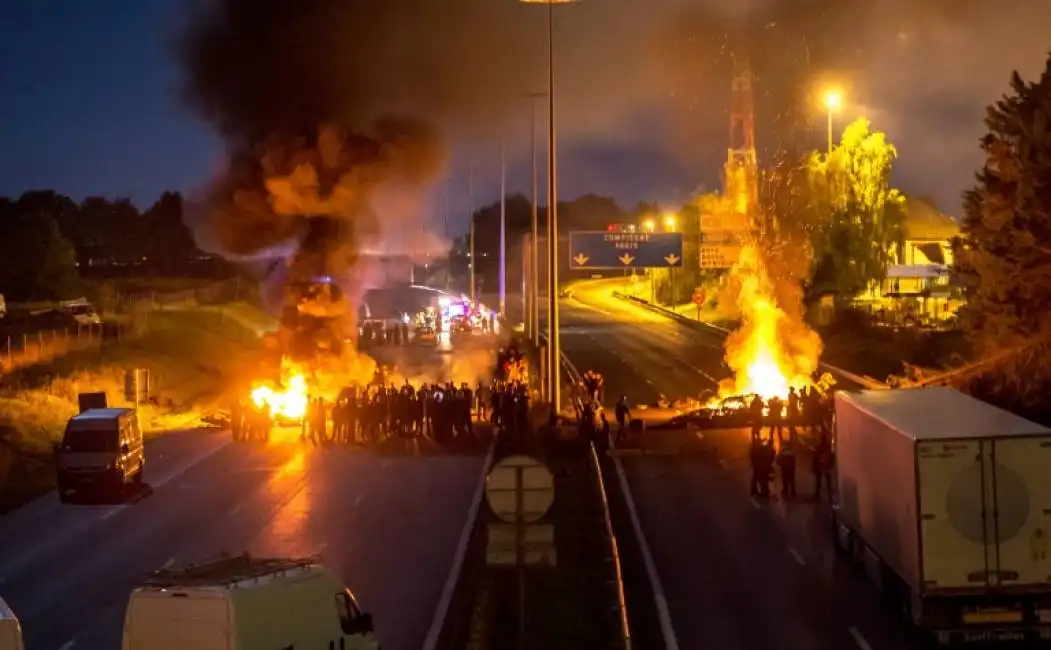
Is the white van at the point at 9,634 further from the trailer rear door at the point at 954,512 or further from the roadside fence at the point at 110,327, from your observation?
the roadside fence at the point at 110,327

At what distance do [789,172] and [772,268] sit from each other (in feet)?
17.1

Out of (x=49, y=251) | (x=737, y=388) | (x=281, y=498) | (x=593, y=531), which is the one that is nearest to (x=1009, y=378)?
(x=737, y=388)

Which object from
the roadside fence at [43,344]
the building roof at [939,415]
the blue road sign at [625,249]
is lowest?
the building roof at [939,415]

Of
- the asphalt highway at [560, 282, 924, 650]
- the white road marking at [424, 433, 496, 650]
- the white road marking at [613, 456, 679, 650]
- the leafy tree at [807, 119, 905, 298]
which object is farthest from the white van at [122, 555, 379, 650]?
the leafy tree at [807, 119, 905, 298]

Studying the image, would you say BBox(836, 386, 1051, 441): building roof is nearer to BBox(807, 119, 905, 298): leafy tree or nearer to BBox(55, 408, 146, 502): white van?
BBox(55, 408, 146, 502): white van

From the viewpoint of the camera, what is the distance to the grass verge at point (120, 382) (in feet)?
101

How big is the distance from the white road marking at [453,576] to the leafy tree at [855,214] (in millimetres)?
50312

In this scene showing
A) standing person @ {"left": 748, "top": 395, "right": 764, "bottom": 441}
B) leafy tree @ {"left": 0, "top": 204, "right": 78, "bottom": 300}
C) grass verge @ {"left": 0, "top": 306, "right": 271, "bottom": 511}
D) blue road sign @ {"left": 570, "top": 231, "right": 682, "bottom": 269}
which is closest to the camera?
grass verge @ {"left": 0, "top": 306, "right": 271, "bottom": 511}

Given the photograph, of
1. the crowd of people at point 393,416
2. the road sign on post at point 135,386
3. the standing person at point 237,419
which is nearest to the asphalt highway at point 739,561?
the crowd of people at point 393,416

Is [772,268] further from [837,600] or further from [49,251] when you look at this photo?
[49,251]

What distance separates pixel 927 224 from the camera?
10425cm

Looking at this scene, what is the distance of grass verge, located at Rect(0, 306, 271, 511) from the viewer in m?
30.7

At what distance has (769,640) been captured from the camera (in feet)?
48.9

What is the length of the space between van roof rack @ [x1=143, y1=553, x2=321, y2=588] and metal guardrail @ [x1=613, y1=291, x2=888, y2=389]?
30.0m
